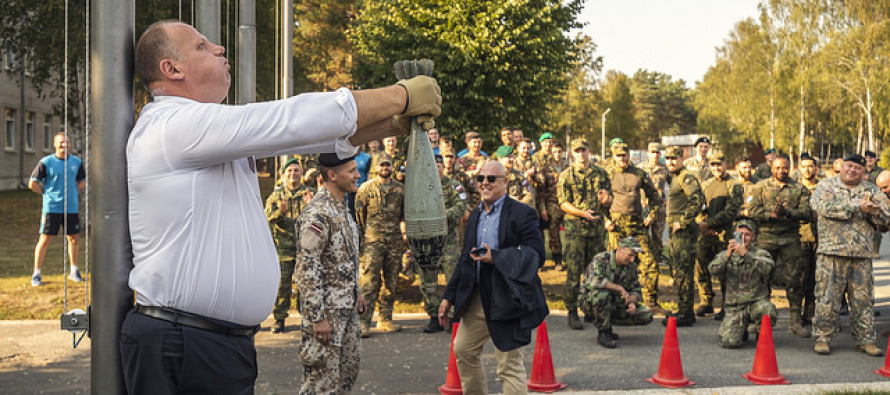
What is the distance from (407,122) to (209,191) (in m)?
0.69

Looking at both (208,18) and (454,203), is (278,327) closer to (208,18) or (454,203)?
(454,203)

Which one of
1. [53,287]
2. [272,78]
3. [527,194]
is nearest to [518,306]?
[527,194]

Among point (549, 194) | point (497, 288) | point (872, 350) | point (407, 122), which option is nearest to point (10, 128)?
point (549, 194)

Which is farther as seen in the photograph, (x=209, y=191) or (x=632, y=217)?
(x=632, y=217)

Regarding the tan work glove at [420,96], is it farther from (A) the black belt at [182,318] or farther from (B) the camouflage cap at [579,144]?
(B) the camouflage cap at [579,144]

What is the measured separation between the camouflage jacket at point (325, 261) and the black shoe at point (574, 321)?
5.03 metres

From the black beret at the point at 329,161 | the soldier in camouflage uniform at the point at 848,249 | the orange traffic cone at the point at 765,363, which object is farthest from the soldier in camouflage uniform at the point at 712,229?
the black beret at the point at 329,161

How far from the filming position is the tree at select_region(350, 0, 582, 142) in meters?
22.4

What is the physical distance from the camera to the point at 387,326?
10008mm

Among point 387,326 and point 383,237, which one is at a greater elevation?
point 383,237

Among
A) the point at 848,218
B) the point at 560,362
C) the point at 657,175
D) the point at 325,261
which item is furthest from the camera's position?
the point at 657,175

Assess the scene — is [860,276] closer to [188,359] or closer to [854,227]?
[854,227]

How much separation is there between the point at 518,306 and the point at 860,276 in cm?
521

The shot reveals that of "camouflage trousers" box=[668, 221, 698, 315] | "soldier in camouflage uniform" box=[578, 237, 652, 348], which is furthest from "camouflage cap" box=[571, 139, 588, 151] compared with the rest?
"soldier in camouflage uniform" box=[578, 237, 652, 348]
